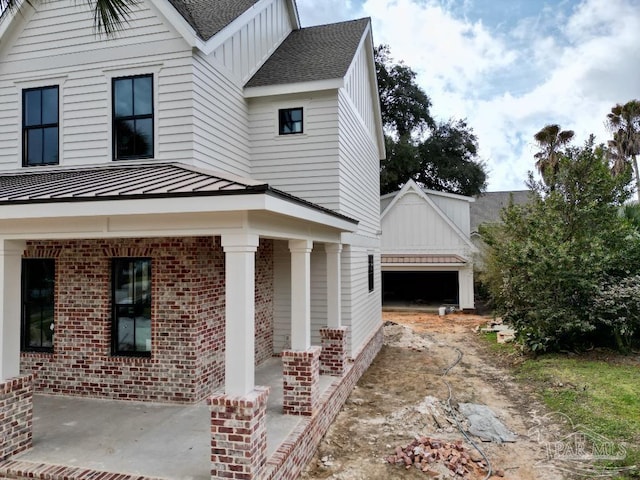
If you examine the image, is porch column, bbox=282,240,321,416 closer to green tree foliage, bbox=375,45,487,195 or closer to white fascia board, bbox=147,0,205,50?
white fascia board, bbox=147,0,205,50

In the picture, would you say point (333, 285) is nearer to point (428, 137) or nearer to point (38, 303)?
point (38, 303)

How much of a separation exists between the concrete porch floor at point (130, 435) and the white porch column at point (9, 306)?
106 centimetres

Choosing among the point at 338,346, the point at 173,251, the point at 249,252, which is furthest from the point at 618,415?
the point at 173,251

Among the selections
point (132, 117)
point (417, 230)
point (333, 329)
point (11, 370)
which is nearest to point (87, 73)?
point (132, 117)

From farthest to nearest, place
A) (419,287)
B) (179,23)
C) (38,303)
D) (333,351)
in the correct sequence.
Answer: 1. (419,287)
2. (333,351)
3. (38,303)
4. (179,23)

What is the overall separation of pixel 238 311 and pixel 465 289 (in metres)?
18.8

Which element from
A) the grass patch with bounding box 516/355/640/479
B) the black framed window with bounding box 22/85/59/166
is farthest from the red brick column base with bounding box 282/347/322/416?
the black framed window with bounding box 22/85/59/166

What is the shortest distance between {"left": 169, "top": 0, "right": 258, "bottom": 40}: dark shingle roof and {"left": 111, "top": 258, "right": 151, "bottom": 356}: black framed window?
160 inches

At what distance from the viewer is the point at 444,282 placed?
79.4 feet

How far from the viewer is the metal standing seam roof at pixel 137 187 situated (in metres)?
4.52

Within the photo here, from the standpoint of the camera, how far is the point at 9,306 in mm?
5238

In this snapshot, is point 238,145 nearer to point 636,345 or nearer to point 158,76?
point 158,76

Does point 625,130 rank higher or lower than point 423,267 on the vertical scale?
higher

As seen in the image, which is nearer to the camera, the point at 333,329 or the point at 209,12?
the point at 333,329
